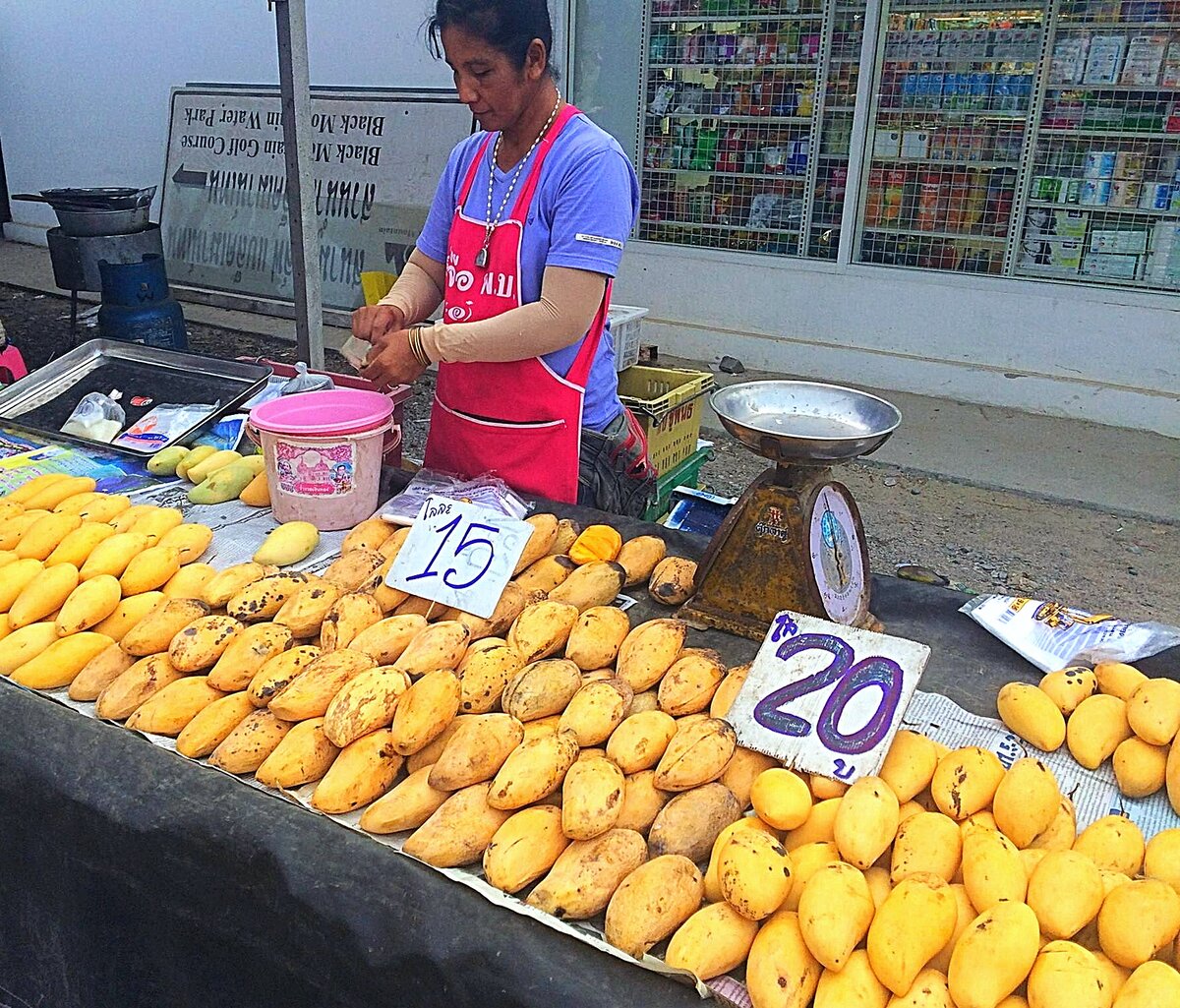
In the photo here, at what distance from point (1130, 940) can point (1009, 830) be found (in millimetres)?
209

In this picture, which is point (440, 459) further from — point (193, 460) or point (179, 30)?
point (179, 30)

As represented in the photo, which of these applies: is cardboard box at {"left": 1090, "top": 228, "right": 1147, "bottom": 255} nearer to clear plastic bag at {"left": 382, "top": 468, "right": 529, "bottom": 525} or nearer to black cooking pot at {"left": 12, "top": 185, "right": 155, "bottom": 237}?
clear plastic bag at {"left": 382, "top": 468, "right": 529, "bottom": 525}

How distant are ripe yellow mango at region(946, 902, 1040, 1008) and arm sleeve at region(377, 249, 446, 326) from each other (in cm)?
203

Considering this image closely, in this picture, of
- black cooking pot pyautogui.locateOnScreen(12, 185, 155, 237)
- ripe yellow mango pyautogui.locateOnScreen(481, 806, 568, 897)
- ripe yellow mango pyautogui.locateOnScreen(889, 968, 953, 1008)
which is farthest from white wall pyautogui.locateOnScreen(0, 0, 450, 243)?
ripe yellow mango pyautogui.locateOnScreen(889, 968, 953, 1008)

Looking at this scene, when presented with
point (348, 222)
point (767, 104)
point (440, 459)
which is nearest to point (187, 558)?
point (440, 459)

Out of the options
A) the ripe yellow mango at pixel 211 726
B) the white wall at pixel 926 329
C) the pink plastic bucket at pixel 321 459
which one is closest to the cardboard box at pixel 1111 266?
the white wall at pixel 926 329

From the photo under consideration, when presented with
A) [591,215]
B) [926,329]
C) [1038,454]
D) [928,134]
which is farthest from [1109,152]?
[591,215]

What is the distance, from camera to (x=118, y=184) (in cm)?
923

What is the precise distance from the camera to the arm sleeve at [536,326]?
2.15m

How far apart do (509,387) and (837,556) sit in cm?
97

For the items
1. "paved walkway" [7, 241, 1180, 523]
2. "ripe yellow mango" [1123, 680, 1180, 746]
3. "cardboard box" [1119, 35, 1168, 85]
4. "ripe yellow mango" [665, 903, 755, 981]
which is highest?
"cardboard box" [1119, 35, 1168, 85]

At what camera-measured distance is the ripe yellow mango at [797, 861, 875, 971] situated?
3.51ft

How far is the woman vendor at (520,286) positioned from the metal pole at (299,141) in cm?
193

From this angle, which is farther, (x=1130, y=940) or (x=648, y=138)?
(x=648, y=138)
